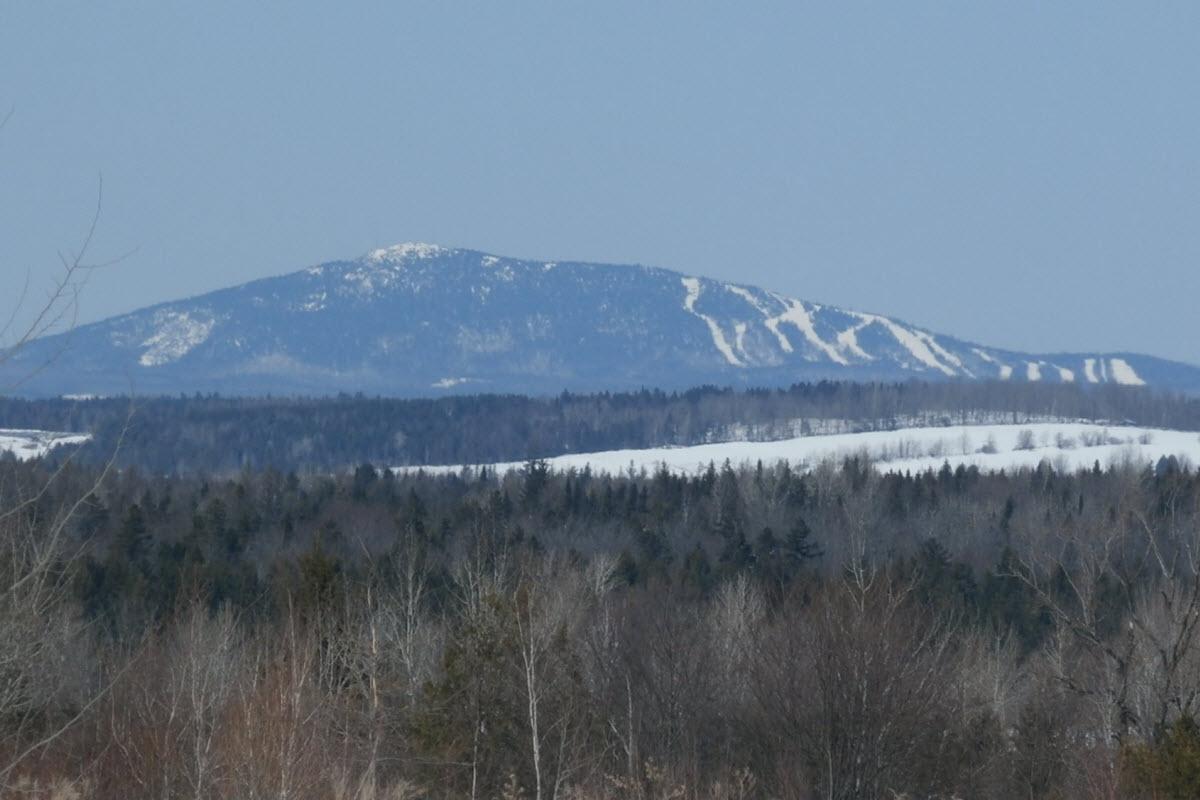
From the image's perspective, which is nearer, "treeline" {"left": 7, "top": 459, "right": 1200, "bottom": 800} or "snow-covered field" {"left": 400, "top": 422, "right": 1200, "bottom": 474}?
"treeline" {"left": 7, "top": 459, "right": 1200, "bottom": 800}

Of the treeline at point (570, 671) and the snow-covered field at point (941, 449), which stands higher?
the treeline at point (570, 671)

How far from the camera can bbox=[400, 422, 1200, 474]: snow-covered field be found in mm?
160125

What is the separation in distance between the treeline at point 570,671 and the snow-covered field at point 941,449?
7498 centimetres

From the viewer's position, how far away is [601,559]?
220 ft

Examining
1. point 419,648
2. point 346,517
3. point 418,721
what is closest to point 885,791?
point 418,721

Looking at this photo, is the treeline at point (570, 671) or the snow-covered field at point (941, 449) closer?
the treeline at point (570, 671)

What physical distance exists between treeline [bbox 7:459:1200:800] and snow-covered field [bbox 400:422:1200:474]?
246 ft

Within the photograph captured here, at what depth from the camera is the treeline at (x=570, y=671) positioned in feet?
57.5

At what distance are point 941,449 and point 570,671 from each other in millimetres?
150405

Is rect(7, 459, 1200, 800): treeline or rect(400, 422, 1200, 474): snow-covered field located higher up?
rect(7, 459, 1200, 800): treeline

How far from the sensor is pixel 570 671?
98.3ft

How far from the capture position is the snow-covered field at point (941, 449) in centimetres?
16012

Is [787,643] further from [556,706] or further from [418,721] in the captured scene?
[418,721]

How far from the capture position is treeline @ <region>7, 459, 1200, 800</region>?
1753 cm
